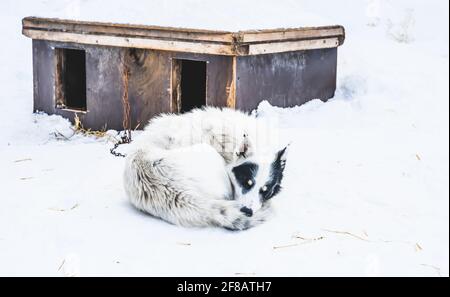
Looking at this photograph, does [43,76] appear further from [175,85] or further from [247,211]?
[247,211]

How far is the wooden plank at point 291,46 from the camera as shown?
22.8 ft

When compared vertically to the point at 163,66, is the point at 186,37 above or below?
above

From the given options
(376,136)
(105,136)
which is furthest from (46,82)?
(376,136)

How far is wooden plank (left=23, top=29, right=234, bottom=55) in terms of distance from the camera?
6.91m

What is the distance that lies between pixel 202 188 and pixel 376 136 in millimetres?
2431

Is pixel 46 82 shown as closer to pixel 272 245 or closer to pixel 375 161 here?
pixel 375 161

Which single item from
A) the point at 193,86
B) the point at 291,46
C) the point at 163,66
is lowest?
the point at 193,86

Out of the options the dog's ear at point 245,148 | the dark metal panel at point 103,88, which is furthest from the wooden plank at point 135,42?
the dog's ear at point 245,148

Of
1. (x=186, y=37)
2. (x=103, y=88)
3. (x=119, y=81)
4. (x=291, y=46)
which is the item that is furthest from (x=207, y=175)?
(x=103, y=88)

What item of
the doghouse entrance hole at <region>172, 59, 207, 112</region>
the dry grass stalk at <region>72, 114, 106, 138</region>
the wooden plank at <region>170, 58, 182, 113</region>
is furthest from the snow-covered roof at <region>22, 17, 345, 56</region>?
the doghouse entrance hole at <region>172, 59, 207, 112</region>

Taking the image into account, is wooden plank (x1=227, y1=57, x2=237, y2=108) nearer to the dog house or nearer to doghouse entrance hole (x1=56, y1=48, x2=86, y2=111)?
the dog house

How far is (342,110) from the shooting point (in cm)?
750

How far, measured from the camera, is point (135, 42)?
24.1 feet

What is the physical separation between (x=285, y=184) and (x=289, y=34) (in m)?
2.28
